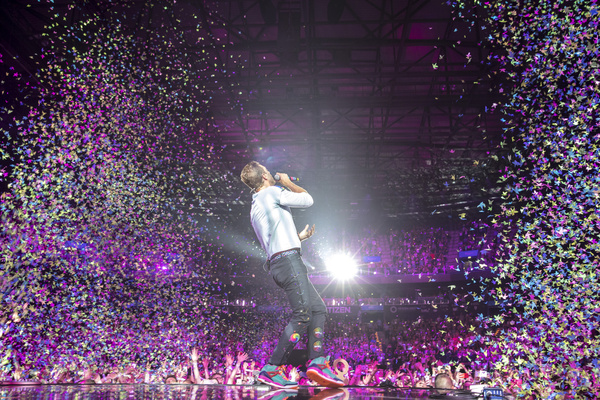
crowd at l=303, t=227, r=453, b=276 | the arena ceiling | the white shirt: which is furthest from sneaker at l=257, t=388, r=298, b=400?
crowd at l=303, t=227, r=453, b=276

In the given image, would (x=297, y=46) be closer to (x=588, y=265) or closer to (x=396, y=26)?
(x=396, y=26)

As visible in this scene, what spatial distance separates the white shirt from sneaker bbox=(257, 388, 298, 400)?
795mm

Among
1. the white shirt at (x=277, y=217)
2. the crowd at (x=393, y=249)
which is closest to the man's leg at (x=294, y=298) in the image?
the white shirt at (x=277, y=217)

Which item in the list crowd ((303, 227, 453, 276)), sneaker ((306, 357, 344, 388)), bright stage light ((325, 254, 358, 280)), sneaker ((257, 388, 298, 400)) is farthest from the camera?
bright stage light ((325, 254, 358, 280))

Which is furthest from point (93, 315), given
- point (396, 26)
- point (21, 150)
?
point (396, 26)

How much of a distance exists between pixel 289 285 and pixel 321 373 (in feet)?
1.84

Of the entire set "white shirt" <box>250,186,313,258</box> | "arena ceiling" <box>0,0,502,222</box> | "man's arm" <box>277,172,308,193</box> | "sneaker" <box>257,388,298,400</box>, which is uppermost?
"arena ceiling" <box>0,0,502,222</box>

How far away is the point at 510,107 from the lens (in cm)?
272

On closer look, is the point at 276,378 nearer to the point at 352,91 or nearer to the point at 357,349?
the point at 352,91

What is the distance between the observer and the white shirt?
2635mm

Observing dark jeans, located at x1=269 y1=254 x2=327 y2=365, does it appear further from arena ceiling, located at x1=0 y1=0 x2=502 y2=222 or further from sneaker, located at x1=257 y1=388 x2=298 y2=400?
arena ceiling, located at x1=0 y1=0 x2=502 y2=222

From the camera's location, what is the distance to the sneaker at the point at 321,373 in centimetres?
253

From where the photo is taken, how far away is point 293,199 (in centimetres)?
265

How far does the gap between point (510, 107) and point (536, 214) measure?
71cm
